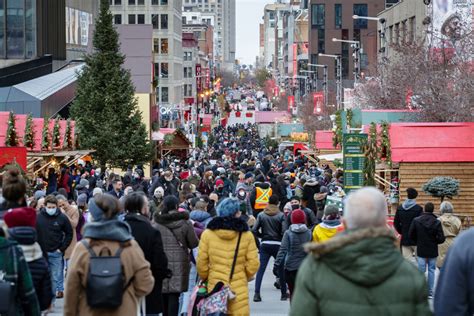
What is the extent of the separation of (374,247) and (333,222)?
27.0 ft

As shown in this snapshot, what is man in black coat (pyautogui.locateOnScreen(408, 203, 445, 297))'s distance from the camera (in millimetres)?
16328

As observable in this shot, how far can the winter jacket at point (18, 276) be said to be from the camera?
817 centimetres

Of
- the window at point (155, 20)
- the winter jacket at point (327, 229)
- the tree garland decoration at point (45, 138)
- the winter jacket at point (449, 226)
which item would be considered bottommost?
the winter jacket at point (449, 226)

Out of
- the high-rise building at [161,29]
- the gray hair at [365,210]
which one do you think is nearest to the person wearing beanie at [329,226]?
the gray hair at [365,210]

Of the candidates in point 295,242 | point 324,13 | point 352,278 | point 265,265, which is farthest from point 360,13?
point 352,278

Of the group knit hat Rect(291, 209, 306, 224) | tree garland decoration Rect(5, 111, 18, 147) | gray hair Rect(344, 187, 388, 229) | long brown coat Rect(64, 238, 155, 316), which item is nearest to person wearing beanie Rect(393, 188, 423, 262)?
knit hat Rect(291, 209, 306, 224)

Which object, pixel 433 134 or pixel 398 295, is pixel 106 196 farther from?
pixel 433 134

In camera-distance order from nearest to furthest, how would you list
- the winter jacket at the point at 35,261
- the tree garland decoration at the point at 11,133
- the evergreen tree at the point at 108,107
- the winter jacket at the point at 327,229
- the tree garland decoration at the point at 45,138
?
Result: the winter jacket at the point at 35,261, the winter jacket at the point at 327,229, the tree garland decoration at the point at 11,133, the tree garland decoration at the point at 45,138, the evergreen tree at the point at 108,107

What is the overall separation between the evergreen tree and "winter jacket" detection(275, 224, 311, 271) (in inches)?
1357

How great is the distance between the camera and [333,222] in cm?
1426

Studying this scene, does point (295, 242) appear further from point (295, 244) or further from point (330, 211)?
point (330, 211)

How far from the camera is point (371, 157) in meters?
26.3

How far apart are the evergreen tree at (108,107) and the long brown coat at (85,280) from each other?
135ft

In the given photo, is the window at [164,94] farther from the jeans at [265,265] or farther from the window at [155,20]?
the jeans at [265,265]
